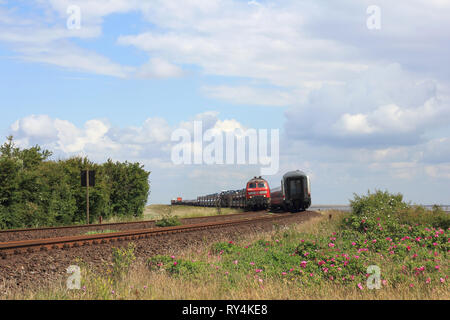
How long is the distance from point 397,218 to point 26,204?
1716cm

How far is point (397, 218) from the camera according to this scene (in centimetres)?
1678

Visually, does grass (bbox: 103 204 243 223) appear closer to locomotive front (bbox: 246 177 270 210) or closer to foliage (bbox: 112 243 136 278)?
locomotive front (bbox: 246 177 270 210)

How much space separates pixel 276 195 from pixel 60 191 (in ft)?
81.0

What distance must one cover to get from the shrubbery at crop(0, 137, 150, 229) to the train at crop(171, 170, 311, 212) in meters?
12.8

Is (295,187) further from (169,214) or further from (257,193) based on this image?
(169,214)

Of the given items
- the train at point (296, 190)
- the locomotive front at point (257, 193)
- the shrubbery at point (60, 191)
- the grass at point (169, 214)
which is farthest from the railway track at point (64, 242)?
the locomotive front at point (257, 193)

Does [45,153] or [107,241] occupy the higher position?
[45,153]

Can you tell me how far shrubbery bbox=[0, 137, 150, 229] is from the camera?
21.7m

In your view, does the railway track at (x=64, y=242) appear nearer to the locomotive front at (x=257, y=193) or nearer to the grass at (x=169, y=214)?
the grass at (x=169, y=214)

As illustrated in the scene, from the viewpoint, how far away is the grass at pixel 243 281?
23.4 ft

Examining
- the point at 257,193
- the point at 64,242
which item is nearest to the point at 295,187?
the point at 257,193
